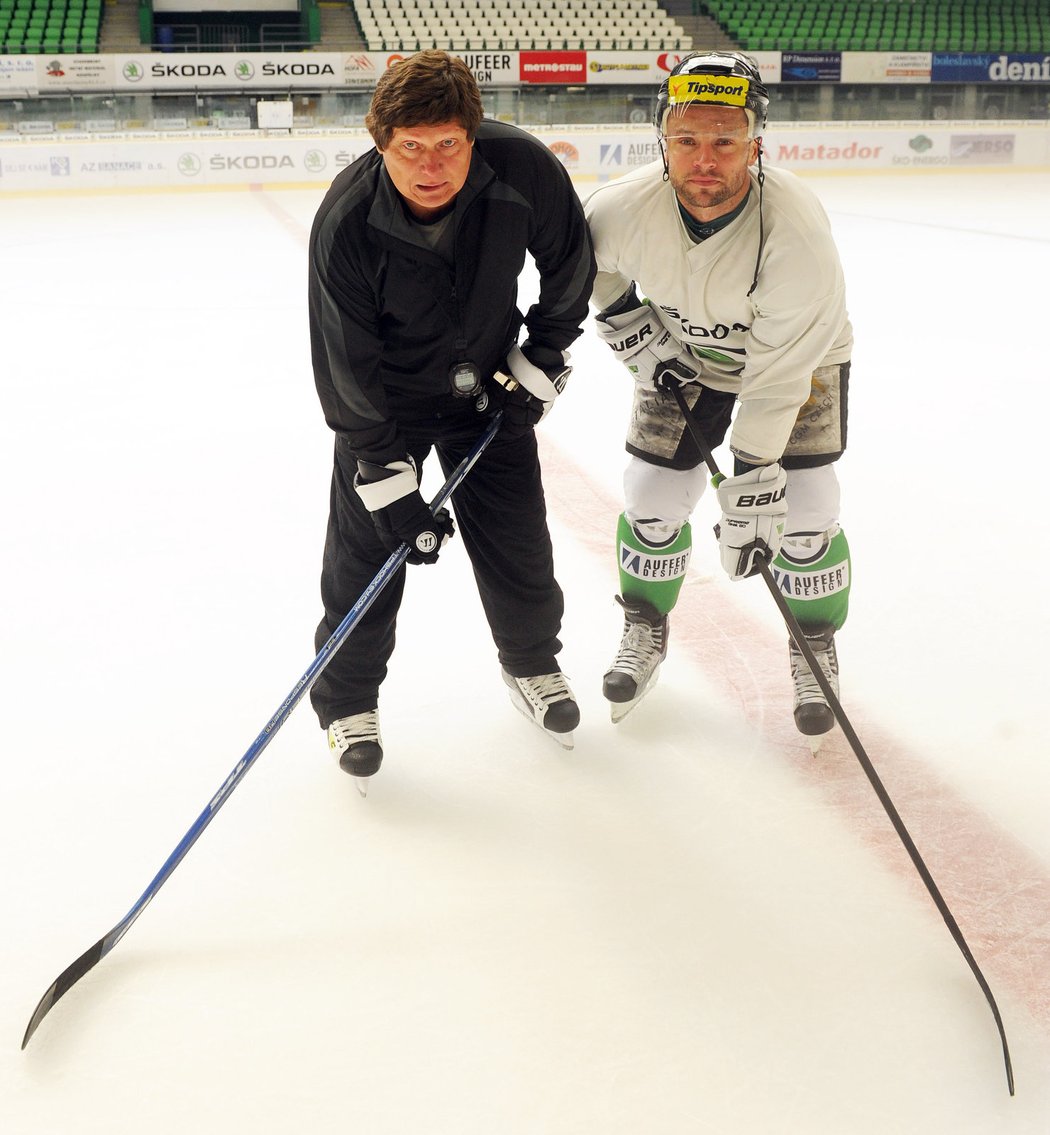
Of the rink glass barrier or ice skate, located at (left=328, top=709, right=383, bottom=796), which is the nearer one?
ice skate, located at (left=328, top=709, right=383, bottom=796)

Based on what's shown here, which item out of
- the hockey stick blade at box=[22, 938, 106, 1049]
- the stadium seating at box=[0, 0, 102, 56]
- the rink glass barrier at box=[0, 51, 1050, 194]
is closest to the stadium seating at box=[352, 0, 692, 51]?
the rink glass barrier at box=[0, 51, 1050, 194]

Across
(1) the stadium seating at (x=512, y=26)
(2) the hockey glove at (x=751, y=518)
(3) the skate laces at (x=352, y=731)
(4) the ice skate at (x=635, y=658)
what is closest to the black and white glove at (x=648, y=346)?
(2) the hockey glove at (x=751, y=518)

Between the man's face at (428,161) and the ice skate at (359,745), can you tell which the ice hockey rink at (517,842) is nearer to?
the ice skate at (359,745)

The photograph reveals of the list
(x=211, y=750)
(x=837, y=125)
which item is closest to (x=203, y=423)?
(x=211, y=750)

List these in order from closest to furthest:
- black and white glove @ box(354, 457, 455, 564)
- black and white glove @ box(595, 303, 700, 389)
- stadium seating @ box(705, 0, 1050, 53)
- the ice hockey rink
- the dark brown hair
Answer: the ice hockey rink, the dark brown hair, black and white glove @ box(354, 457, 455, 564), black and white glove @ box(595, 303, 700, 389), stadium seating @ box(705, 0, 1050, 53)

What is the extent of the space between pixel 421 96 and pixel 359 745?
103 cm

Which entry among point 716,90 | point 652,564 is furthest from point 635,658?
point 716,90

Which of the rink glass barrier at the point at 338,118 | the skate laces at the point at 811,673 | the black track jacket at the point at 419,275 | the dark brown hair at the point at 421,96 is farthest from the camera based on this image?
the rink glass barrier at the point at 338,118

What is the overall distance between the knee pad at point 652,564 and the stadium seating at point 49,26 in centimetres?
1437

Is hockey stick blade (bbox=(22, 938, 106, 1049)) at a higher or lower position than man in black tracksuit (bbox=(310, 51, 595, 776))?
lower

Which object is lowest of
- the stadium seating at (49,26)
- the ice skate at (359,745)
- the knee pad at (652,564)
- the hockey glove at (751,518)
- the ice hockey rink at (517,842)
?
the ice hockey rink at (517,842)

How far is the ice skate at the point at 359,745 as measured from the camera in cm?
185

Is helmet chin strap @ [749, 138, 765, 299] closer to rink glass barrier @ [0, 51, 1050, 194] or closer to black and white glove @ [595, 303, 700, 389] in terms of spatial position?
black and white glove @ [595, 303, 700, 389]

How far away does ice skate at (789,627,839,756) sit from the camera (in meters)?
1.91
